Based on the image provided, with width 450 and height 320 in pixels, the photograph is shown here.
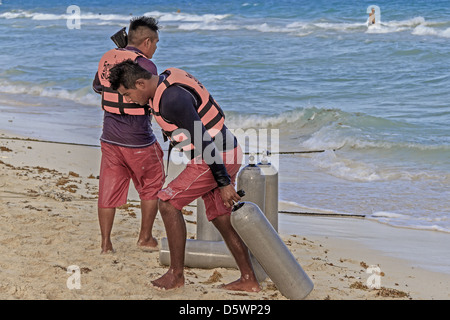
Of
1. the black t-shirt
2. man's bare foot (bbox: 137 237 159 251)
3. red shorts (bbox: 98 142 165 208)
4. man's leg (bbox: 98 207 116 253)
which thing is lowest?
man's bare foot (bbox: 137 237 159 251)

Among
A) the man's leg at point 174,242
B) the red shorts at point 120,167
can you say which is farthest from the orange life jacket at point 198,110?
the red shorts at point 120,167

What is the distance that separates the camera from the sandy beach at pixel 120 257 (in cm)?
463

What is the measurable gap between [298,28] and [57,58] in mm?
11251

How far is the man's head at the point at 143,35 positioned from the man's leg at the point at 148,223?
120 centimetres

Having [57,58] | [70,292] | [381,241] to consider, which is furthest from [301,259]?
[57,58]

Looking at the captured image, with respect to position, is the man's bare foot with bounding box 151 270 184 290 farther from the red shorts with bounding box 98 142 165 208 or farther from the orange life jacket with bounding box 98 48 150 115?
the orange life jacket with bounding box 98 48 150 115

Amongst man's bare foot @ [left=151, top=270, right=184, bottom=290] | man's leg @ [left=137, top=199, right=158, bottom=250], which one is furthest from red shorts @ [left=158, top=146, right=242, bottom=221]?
man's leg @ [left=137, top=199, right=158, bottom=250]

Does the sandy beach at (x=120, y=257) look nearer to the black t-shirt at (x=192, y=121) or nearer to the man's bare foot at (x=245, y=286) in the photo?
the man's bare foot at (x=245, y=286)

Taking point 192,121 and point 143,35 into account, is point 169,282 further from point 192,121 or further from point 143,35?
point 143,35

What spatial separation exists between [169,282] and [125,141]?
1.25 m

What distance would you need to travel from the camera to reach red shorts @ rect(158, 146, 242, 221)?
4492 millimetres

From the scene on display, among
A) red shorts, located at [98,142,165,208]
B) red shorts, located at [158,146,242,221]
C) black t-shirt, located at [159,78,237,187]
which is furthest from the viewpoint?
red shorts, located at [98,142,165,208]

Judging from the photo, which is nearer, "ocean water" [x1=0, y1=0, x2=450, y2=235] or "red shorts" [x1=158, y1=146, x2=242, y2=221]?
"red shorts" [x1=158, y1=146, x2=242, y2=221]

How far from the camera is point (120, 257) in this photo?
545cm
